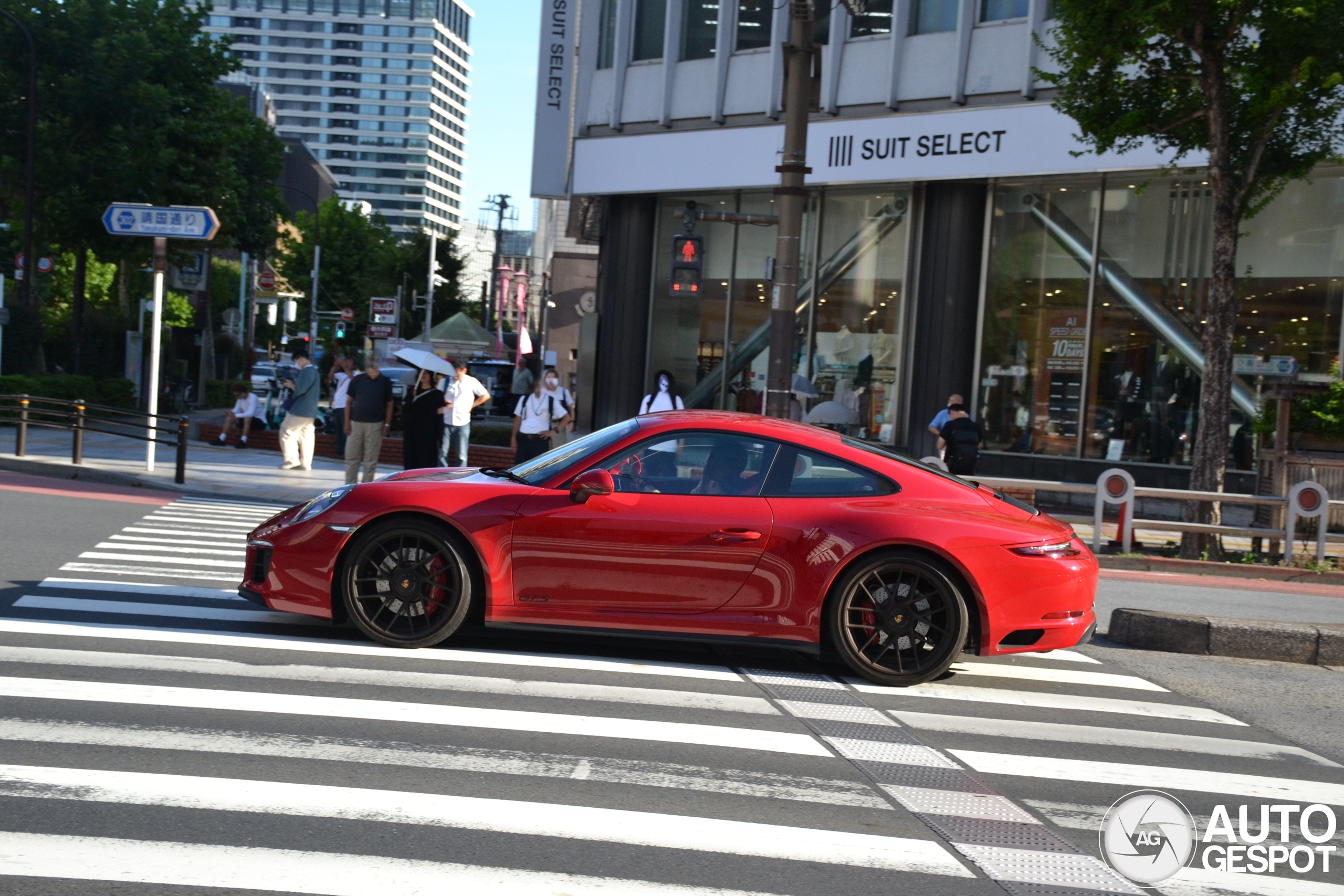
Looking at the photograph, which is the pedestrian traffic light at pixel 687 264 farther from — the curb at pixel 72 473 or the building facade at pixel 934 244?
the curb at pixel 72 473

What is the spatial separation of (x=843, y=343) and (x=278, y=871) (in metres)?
21.1

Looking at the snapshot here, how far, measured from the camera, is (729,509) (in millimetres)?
6859

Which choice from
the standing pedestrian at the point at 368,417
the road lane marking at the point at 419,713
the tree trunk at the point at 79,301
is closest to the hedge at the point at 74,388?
the tree trunk at the point at 79,301

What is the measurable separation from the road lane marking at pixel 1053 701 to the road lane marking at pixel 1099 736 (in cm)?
38

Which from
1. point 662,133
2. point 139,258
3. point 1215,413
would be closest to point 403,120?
point 139,258

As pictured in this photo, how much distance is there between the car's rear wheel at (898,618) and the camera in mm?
6770

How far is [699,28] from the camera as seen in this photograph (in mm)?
25375


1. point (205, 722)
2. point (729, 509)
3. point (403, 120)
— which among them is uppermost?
point (403, 120)

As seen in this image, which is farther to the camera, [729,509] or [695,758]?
[729,509]

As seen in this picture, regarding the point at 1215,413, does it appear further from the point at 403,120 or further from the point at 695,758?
the point at 403,120

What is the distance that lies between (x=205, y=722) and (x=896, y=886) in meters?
3.09

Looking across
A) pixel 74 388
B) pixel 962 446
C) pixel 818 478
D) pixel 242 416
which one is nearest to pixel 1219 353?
pixel 962 446

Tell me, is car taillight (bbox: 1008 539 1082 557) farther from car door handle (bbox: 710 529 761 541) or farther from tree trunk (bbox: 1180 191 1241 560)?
tree trunk (bbox: 1180 191 1241 560)

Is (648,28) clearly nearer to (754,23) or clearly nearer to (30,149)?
(754,23)
